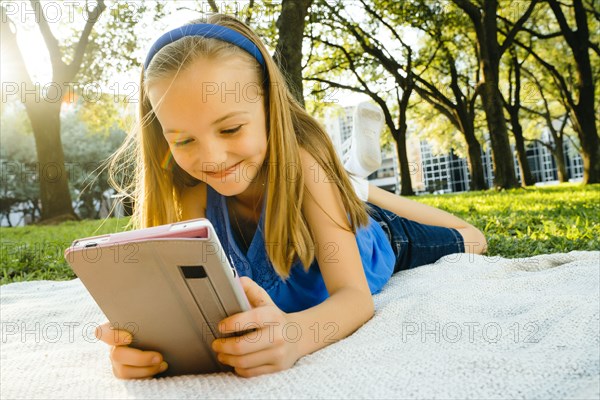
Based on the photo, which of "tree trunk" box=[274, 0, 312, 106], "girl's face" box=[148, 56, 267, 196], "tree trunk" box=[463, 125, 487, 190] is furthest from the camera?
"tree trunk" box=[463, 125, 487, 190]

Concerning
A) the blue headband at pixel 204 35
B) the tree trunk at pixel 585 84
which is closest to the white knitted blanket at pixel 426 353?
the blue headband at pixel 204 35

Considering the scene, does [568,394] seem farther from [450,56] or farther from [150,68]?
[450,56]

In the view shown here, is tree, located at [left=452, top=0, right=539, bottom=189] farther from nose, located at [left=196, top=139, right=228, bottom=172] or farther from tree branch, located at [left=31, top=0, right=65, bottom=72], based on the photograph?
nose, located at [left=196, top=139, right=228, bottom=172]

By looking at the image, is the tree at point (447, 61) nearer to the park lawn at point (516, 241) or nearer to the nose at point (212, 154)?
the park lawn at point (516, 241)

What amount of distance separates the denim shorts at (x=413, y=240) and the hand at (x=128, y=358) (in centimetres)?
159

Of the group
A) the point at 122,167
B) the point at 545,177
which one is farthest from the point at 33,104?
the point at 545,177

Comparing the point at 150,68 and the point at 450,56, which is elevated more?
the point at 450,56

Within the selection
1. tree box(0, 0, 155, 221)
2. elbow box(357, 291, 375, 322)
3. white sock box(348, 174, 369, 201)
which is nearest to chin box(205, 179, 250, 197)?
elbow box(357, 291, 375, 322)

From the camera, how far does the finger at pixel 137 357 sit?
1266 mm

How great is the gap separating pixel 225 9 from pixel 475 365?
11033 millimetres

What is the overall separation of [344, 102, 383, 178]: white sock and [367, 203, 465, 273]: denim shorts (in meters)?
0.84

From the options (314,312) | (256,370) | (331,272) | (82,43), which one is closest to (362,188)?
(331,272)

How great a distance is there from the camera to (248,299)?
131 centimetres

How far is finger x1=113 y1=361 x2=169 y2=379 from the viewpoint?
4.21 ft
